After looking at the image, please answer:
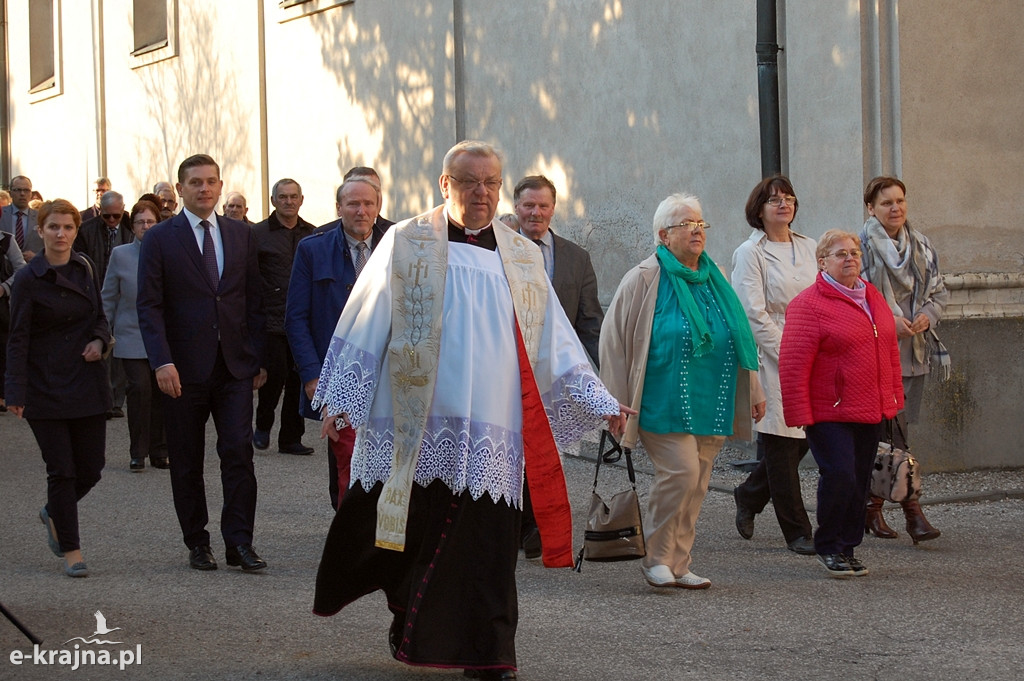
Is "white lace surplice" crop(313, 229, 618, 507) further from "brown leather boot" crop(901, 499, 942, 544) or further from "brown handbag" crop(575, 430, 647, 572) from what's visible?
"brown leather boot" crop(901, 499, 942, 544)

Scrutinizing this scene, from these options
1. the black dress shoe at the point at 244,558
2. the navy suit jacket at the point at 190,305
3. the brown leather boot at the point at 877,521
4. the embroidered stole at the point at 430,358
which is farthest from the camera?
the brown leather boot at the point at 877,521

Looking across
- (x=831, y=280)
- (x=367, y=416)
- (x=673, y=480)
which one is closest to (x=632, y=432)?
(x=673, y=480)

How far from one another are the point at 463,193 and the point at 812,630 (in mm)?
2355

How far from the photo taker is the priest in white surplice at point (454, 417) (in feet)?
17.8

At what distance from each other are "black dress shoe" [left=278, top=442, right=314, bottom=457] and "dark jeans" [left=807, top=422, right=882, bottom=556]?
5526mm

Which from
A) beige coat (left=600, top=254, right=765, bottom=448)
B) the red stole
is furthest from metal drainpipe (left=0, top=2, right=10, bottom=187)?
the red stole

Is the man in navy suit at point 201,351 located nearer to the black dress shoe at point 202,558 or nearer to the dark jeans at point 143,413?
the black dress shoe at point 202,558

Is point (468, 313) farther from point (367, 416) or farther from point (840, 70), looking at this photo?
point (840, 70)

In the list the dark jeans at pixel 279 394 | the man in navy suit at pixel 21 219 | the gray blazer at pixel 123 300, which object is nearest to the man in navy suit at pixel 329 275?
the gray blazer at pixel 123 300

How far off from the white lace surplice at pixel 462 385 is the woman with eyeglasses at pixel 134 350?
5.84 m

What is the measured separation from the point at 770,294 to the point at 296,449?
498 centimetres

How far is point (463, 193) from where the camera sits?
18.7 feet

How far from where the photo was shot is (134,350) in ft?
37.1

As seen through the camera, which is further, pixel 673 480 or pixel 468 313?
pixel 673 480
